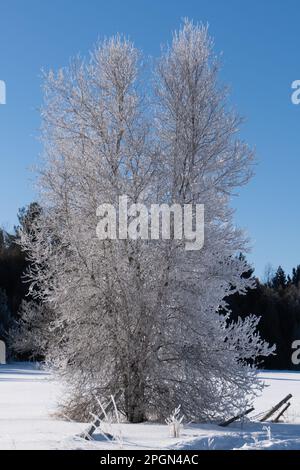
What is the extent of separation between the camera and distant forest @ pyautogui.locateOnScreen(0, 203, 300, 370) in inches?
1804

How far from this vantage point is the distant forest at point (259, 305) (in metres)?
45.8

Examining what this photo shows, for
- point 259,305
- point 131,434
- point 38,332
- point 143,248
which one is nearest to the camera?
point 131,434

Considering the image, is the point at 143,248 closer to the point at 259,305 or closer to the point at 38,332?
the point at 38,332

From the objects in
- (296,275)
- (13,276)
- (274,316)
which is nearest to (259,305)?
(274,316)

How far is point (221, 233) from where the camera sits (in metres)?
12.9

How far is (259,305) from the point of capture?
55.1 m

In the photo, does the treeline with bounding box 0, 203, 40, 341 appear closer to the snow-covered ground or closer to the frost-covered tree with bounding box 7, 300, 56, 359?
the frost-covered tree with bounding box 7, 300, 56, 359

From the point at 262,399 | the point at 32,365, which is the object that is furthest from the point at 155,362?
the point at 32,365

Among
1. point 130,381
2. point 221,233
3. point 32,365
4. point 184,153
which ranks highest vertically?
point 184,153

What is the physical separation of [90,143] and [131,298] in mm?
3066

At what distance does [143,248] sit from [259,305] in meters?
43.8

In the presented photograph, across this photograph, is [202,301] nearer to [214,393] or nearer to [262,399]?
[214,393]

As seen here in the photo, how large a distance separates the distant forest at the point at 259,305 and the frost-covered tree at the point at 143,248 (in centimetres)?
2914

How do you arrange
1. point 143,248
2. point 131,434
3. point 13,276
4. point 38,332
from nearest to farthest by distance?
point 131,434 → point 143,248 → point 38,332 → point 13,276
